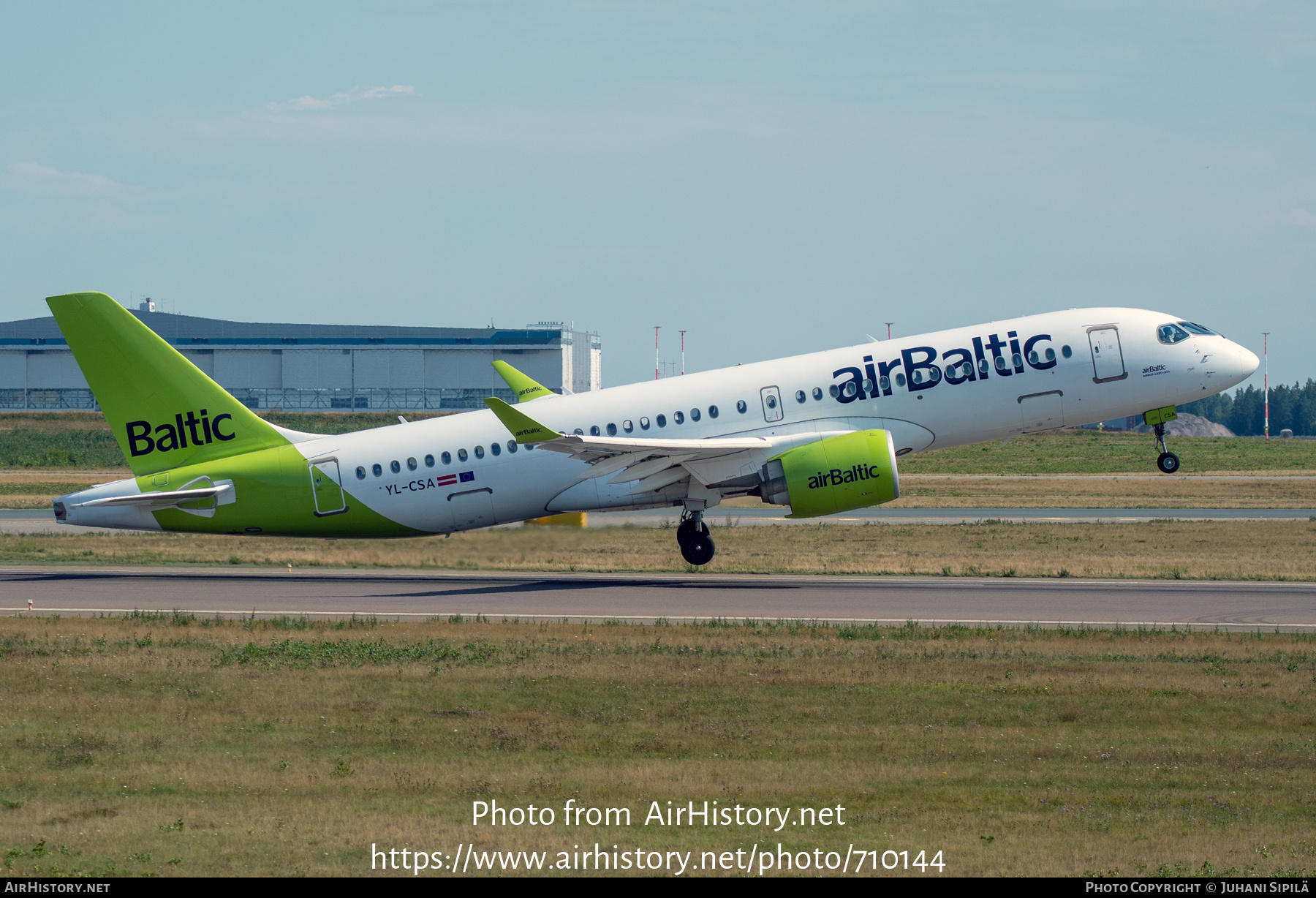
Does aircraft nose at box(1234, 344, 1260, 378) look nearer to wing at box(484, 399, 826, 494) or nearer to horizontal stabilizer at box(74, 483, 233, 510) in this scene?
wing at box(484, 399, 826, 494)

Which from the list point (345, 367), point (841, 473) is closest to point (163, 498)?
point (841, 473)

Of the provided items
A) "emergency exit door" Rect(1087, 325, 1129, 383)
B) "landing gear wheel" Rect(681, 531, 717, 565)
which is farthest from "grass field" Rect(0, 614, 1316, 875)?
"emergency exit door" Rect(1087, 325, 1129, 383)

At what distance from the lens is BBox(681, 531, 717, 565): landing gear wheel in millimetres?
33812

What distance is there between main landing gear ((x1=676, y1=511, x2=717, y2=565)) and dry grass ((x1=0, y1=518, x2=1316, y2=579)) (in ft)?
6.25

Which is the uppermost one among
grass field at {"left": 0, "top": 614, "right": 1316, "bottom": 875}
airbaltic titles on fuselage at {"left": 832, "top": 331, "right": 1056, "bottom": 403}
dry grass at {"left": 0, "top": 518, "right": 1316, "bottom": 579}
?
airbaltic titles on fuselage at {"left": 832, "top": 331, "right": 1056, "bottom": 403}

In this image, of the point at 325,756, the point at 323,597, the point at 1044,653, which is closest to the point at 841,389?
the point at 1044,653

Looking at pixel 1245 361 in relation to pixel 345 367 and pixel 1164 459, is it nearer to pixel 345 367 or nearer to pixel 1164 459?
pixel 1164 459

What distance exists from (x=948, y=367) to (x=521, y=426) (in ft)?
36.0

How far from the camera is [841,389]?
31.8 m

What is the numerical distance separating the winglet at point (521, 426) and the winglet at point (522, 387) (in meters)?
5.81

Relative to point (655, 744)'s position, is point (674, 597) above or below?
above

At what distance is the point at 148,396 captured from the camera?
32.2 metres
